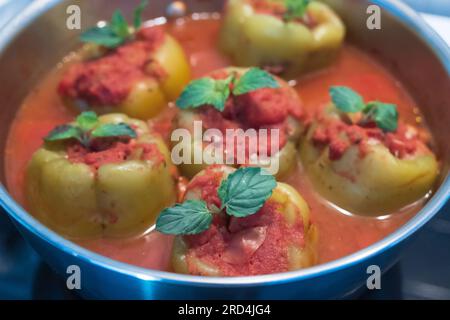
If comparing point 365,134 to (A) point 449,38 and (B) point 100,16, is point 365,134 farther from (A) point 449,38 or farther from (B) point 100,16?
(B) point 100,16

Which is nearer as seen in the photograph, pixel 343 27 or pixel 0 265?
pixel 0 265

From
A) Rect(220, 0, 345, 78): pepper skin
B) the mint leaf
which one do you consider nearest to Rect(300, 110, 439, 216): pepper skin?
the mint leaf

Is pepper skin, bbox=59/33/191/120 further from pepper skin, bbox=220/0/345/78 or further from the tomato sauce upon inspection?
pepper skin, bbox=220/0/345/78

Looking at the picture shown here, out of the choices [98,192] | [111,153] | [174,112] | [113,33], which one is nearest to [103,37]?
[113,33]

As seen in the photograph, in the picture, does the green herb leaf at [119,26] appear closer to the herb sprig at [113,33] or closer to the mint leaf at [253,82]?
the herb sprig at [113,33]

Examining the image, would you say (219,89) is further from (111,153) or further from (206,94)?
(111,153)

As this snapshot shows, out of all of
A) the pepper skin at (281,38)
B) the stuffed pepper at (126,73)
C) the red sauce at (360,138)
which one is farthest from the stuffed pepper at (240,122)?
the pepper skin at (281,38)
